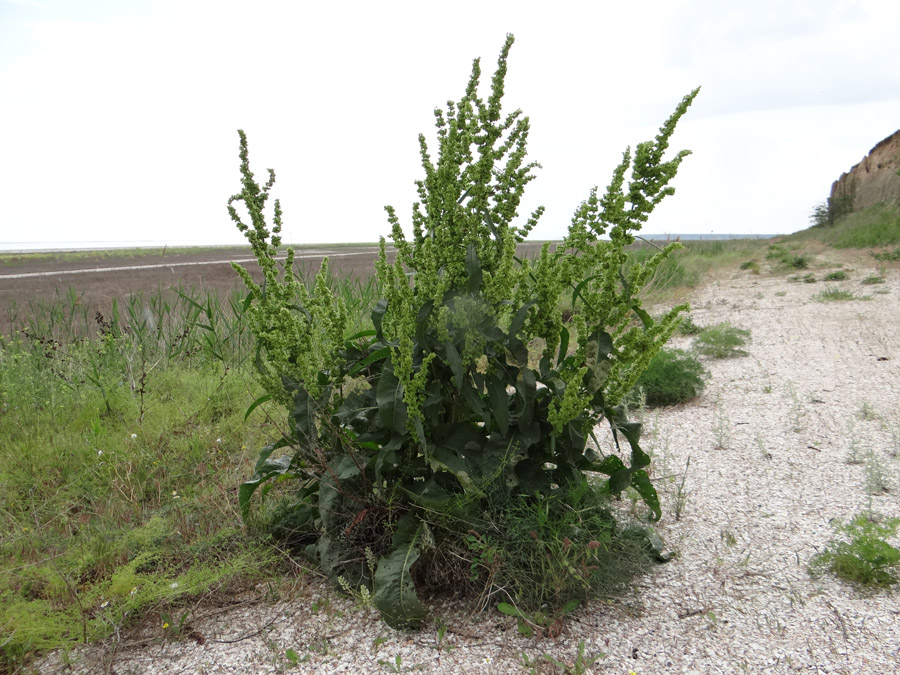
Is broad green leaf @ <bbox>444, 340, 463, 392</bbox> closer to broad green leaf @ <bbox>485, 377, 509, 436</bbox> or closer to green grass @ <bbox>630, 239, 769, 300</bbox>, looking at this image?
broad green leaf @ <bbox>485, 377, 509, 436</bbox>

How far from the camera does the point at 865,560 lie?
2.49 meters

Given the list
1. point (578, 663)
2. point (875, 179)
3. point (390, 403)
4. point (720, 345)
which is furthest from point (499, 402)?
point (875, 179)

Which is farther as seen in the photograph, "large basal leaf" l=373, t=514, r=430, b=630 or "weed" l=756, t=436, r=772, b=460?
"weed" l=756, t=436, r=772, b=460

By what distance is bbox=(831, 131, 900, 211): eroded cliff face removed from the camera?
19.7m

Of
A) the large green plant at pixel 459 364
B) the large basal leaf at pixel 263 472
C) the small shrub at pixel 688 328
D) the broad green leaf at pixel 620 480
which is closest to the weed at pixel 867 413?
the large green plant at pixel 459 364

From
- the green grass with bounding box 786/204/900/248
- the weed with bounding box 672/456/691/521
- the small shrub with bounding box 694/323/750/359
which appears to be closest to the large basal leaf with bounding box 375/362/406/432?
the weed with bounding box 672/456/691/521

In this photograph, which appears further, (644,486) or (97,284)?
(97,284)

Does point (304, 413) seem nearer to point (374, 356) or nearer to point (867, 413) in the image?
point (374, 356)

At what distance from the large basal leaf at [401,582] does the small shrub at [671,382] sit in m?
2.91

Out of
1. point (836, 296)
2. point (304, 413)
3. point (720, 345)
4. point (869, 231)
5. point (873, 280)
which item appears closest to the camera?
point (304, 413)

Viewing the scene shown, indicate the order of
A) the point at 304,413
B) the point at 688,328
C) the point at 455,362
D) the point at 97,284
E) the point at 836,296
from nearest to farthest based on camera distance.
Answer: the point at 455,362
the point at 304,413
the point at 688,328
the point at 836,296
the point at 97,284

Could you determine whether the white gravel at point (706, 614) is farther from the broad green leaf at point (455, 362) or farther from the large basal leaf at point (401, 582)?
the broad green leaf at point (455, 362)

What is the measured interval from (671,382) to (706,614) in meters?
2.75

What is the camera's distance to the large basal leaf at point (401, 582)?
221 centimetres
